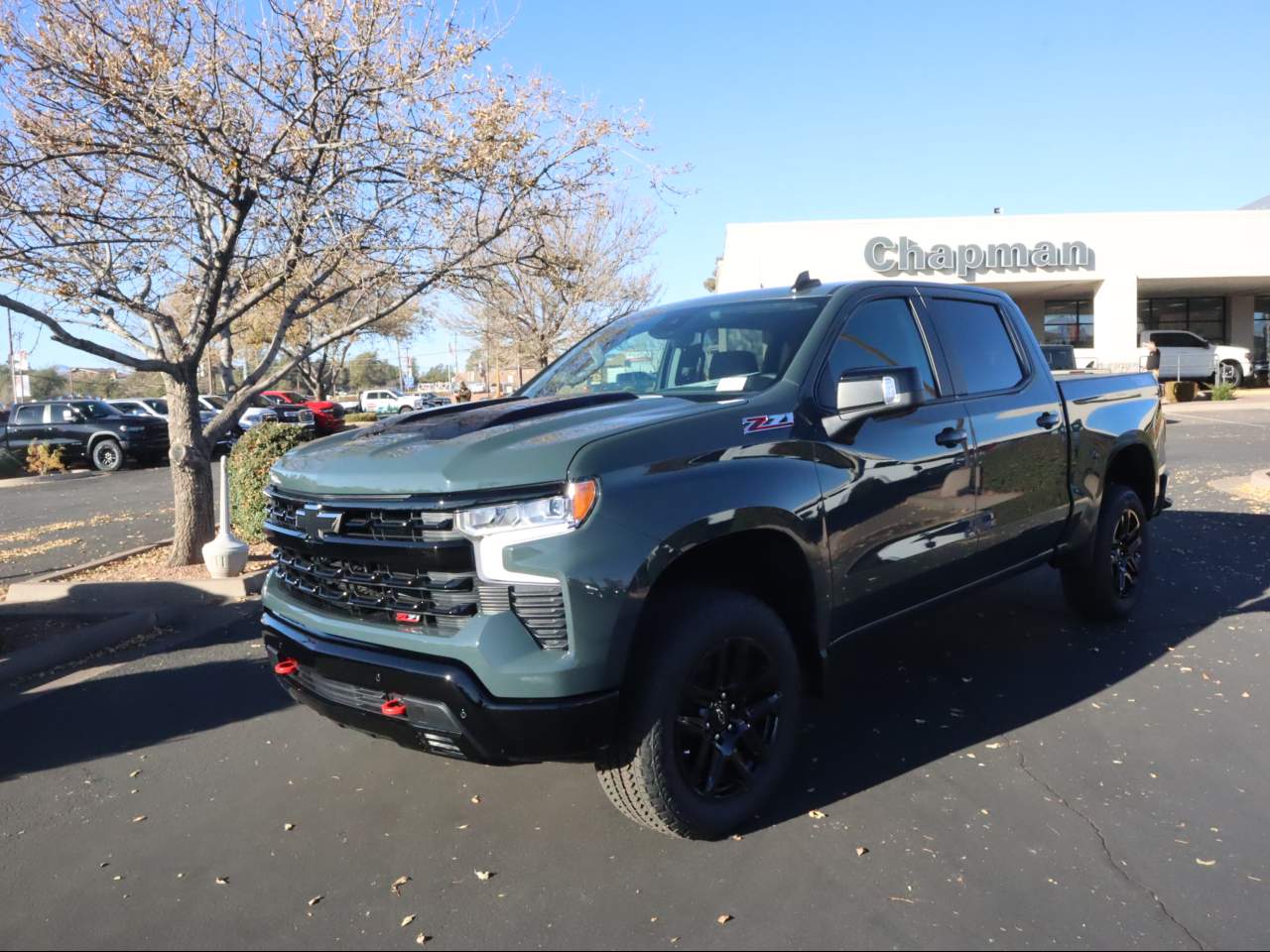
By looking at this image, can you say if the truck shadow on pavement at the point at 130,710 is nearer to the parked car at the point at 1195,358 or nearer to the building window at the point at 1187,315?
the parked car at the point at 1195,358

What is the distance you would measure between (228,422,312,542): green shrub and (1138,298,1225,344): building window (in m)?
35.2

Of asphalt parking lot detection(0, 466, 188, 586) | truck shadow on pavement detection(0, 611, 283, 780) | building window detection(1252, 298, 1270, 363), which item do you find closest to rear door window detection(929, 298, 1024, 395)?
truck shadow on pavement detection(0, 611, 283, 780)

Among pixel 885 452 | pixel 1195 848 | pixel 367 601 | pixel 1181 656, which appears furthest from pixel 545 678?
pixel 1181 656

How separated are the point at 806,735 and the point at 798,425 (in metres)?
1.49

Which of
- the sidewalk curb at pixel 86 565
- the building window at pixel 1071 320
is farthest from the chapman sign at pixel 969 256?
the sidewalk curb at pixel 86 565

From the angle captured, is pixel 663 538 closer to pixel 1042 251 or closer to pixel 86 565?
pixel 86 565

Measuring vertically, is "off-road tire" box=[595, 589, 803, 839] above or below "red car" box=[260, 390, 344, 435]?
below

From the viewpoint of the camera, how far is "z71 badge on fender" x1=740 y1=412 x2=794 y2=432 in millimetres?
3334

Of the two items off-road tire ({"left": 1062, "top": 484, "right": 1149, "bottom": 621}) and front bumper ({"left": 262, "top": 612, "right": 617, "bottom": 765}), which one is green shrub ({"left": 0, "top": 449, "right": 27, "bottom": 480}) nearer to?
front bumper ({"left": 262, "top": 612, "right": 617, "bottom": 765})

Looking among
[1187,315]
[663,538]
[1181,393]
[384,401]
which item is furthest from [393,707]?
[384,401]

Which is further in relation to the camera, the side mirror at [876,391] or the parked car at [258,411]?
the parked car at [258,411]

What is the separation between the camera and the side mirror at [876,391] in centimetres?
348

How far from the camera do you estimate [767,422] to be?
11.1 feet

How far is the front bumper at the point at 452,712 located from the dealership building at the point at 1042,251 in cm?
2716
